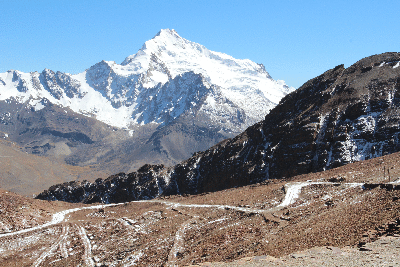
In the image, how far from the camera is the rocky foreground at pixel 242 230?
73.4 feet

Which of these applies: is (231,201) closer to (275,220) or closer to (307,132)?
(275,220)

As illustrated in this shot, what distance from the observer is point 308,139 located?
242ft

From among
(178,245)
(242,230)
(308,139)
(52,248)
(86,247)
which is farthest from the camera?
(308,139)

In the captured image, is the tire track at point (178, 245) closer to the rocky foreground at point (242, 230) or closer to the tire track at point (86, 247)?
the rocky foreground at point (242, 230)

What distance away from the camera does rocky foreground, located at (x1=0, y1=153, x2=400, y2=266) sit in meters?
22.4

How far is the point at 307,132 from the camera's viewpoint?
74.2 m

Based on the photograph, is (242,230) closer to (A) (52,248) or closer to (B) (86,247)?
(B) (86,247)

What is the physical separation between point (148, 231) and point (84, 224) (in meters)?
13.1

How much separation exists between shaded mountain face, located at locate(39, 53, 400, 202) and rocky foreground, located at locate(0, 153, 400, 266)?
19.4 meters

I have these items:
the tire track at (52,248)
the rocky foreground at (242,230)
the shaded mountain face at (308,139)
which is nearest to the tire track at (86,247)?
the rocky foreground at (242,230)

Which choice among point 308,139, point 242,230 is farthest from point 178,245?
point 308,139

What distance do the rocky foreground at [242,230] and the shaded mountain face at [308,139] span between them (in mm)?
19381

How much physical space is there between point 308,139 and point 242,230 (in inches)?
1827

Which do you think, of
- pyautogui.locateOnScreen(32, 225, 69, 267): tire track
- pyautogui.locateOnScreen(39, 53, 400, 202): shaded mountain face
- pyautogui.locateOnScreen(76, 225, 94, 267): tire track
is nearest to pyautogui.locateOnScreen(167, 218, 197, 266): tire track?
pyautogui.locateOnScreen(76, 225, 94, 267): tire track
